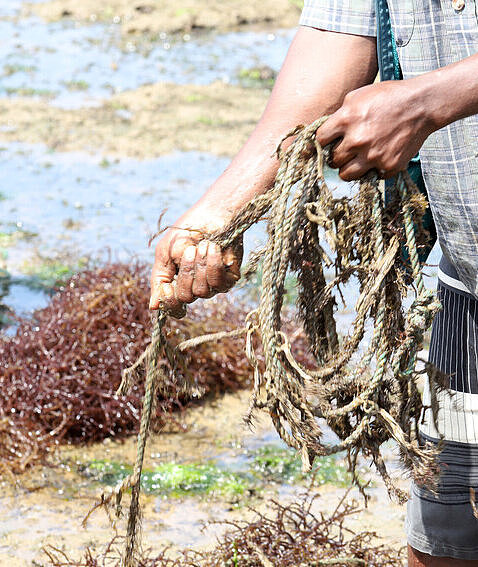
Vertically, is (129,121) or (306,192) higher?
(129,121)

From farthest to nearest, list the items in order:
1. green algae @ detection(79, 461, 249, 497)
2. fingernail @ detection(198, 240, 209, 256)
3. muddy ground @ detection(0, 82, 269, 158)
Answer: muddy ground @ detection(0, 82, 269, 158), green algae @ detection(79, 461, 249, 497), fingernail @ detection(198, 240, 209, 256)

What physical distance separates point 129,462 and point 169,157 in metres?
4.93

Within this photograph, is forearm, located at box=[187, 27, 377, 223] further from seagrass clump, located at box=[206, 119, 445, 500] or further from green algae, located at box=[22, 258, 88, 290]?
green algae, located at box=[22, 258, 88, 290]

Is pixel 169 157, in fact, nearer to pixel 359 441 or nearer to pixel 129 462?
pixel 129 462

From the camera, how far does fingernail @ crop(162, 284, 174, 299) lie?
2080mm

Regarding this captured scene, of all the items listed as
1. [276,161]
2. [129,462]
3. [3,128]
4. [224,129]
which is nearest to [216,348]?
[129,462]

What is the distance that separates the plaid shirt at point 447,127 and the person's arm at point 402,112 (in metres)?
0.17

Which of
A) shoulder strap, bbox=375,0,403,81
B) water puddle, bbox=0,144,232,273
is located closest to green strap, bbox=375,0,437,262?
shoulder strap, bbox=375,0,403,81

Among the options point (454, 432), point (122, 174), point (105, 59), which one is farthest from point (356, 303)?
point (105, 59)

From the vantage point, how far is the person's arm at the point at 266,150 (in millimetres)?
2061

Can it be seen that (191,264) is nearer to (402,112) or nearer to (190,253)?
(190,253)

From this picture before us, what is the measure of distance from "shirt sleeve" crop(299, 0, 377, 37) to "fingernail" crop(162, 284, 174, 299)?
0.71 m

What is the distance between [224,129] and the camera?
9.35m

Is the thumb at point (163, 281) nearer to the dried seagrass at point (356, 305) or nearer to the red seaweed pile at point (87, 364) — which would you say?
the dried seagrass at point (356, 305)
